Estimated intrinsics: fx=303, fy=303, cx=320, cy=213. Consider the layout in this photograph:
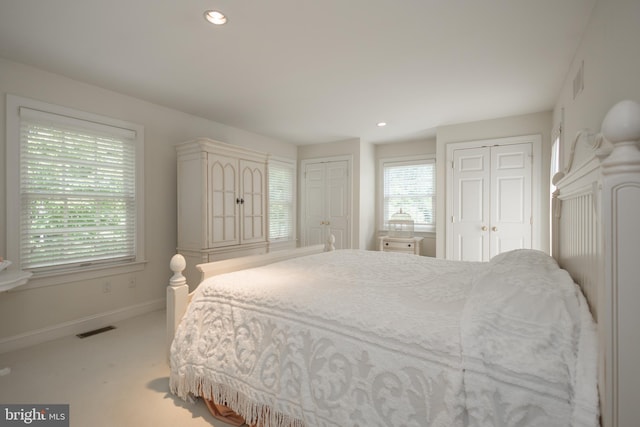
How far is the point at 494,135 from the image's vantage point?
4168 mm

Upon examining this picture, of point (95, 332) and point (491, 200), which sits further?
point (491, 200)

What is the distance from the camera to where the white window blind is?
2742mm

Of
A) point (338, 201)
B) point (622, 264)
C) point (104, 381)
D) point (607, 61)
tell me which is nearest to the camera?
point (622, 264)

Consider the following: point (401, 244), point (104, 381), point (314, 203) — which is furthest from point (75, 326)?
point (401, 244)

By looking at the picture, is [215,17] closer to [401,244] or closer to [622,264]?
[622,264]

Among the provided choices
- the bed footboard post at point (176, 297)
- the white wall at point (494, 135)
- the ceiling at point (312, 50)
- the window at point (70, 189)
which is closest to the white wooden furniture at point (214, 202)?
the window at point (70, 189)

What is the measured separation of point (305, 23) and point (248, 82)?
1124 millimetres

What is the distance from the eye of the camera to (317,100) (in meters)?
3.55

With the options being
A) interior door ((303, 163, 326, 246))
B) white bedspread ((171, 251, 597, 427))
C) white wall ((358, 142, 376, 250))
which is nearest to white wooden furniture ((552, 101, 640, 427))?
white bedspread ((171, 251, 597, 427))

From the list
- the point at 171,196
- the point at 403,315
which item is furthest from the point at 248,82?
the point at 403,315

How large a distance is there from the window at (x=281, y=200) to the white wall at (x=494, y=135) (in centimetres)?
266

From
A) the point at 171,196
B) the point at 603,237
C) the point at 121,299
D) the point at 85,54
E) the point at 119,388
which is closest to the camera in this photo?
the point at 603,237

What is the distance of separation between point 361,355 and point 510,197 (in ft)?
12.6

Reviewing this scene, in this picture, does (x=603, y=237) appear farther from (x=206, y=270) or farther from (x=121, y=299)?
(x=121, y=299)
